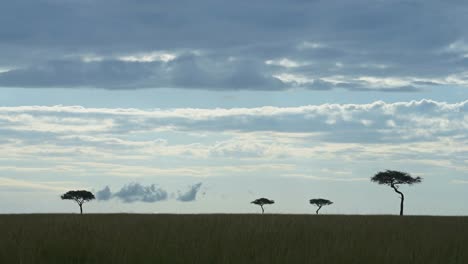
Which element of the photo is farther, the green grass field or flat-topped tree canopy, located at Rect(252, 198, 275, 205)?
flat-topped tree canopy, located at Rect(252, 198, 275, 205)

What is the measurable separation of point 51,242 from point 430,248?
398 inches

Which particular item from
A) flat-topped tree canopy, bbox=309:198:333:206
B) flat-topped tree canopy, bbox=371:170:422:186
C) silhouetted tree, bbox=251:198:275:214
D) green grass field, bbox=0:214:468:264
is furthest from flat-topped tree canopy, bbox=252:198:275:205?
green grass field, bbox=0:214:468:264

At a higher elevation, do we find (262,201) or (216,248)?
(262,201)

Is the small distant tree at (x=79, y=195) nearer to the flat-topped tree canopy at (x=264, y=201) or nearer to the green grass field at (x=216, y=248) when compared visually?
the flat-topped tree canopy at (x=264, y=201)

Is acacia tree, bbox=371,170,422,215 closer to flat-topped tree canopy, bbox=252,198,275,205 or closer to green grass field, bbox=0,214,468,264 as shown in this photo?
flat-topped tree canopy, bbox=252,198,275,205

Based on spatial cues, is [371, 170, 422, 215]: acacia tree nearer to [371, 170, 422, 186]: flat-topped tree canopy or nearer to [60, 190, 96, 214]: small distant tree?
[371, 170, 422, 186]: flat-topped tree canopy

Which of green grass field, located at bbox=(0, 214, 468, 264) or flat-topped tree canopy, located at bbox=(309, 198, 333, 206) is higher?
flat-topped tree canopy, located at bbox=(309, 198, 333, 206)

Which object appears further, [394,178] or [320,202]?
[320,202]

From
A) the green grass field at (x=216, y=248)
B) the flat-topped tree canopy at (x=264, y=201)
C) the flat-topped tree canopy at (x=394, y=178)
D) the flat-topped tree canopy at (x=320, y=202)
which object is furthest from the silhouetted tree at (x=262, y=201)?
the green grass field at (x=216, y=248)

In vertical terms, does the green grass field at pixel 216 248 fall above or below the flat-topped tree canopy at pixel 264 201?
below

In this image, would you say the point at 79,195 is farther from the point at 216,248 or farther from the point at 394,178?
the point at 216,248

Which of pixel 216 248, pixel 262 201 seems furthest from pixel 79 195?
pixel 216 248

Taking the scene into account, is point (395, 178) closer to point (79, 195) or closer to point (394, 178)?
point (394, 178)

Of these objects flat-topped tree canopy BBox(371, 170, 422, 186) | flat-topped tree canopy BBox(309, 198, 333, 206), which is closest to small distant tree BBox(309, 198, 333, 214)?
flat-topped tree canopy BBox(309, 198, 333, 206)
